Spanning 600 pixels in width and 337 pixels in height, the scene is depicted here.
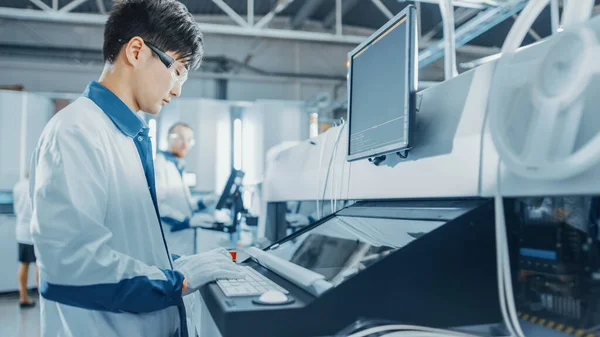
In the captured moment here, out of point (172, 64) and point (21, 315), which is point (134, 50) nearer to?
point (172, 64)

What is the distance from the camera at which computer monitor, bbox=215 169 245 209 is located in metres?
2.96

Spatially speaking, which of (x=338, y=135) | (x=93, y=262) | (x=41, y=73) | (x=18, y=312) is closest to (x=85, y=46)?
(x=41, y=73)

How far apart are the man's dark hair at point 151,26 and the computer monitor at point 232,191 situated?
1.86m

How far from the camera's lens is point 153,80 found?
113cm

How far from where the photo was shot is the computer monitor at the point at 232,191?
2957 mm

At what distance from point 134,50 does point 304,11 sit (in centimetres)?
514

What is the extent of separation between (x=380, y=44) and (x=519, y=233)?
50cm

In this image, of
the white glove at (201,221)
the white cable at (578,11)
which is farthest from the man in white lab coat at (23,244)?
the white cable at (578,11)

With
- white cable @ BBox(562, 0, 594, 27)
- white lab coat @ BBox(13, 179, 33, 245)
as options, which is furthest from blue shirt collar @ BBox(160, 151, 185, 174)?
white cable @ BBox(562, 0, 594, 27)

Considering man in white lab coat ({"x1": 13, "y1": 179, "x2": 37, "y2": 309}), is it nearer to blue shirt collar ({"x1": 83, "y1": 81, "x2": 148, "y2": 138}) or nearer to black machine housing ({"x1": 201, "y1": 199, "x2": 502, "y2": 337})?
blue shirt collar ({"x1": 83, "y1": 81, "x2": 148, "y2": 138})

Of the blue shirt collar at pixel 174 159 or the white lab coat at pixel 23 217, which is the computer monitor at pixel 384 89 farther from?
the white lab coat at pixel 23 217

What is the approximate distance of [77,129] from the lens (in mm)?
952

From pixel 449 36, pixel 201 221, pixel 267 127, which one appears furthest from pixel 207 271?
pixel 267 127

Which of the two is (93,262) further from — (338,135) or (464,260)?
(338,135)
